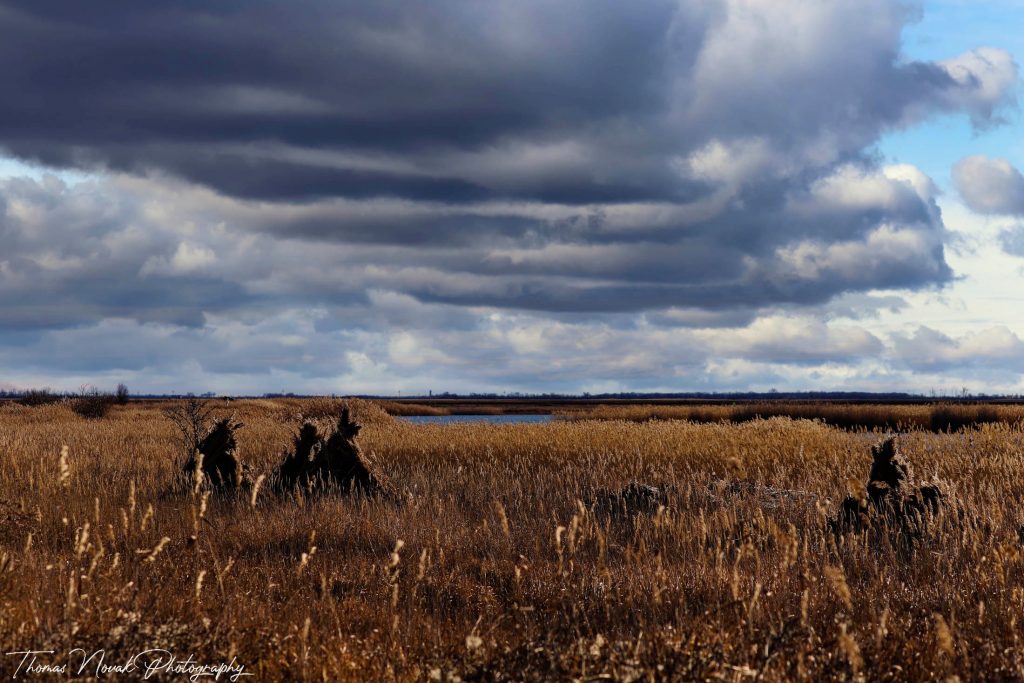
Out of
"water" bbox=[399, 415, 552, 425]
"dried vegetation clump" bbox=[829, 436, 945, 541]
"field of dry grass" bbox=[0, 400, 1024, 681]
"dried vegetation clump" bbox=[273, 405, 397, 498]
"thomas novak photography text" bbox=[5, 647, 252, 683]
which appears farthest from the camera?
"water" bbox=[399, 415, 552, 425]

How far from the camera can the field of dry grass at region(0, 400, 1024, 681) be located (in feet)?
13.3

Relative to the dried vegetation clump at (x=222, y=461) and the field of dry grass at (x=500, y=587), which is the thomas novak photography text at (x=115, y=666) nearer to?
the field of dry grass at (x=500, y=587)

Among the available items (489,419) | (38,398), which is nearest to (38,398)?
(38,398)

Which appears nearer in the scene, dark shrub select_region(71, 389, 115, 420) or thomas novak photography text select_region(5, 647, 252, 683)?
thomas novak photography text select_region(5, 647, 252, 683)

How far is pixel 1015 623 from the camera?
16.1 feet

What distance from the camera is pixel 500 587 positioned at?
6254 millimetres

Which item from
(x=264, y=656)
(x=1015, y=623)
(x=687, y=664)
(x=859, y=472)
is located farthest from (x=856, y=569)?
(x=859, y=472)

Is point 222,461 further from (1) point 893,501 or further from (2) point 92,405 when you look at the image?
(2) point 92,405

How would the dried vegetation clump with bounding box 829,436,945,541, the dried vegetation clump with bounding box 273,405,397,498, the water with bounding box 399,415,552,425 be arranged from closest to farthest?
1. the dried vegetation clump with bounding box 829,436,945,541
2. the dried vegetation clump with bounding box 273,405,397,498
3. the water with bounding box 399,415,552,425

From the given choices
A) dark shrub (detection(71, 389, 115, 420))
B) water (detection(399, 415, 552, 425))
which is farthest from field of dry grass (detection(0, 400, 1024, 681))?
dark shrub (detection(71, 389, 115, 420))

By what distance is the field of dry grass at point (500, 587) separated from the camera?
4.06 metres

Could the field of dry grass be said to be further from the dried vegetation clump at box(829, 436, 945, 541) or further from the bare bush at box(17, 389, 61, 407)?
the bare bush at box(17, 389, 61, 407)

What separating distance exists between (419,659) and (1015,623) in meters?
3.44

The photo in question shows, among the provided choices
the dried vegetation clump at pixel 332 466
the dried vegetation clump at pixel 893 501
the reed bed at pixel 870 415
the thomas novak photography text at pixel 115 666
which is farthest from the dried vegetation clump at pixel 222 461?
the reed bed at pixel 870 415
